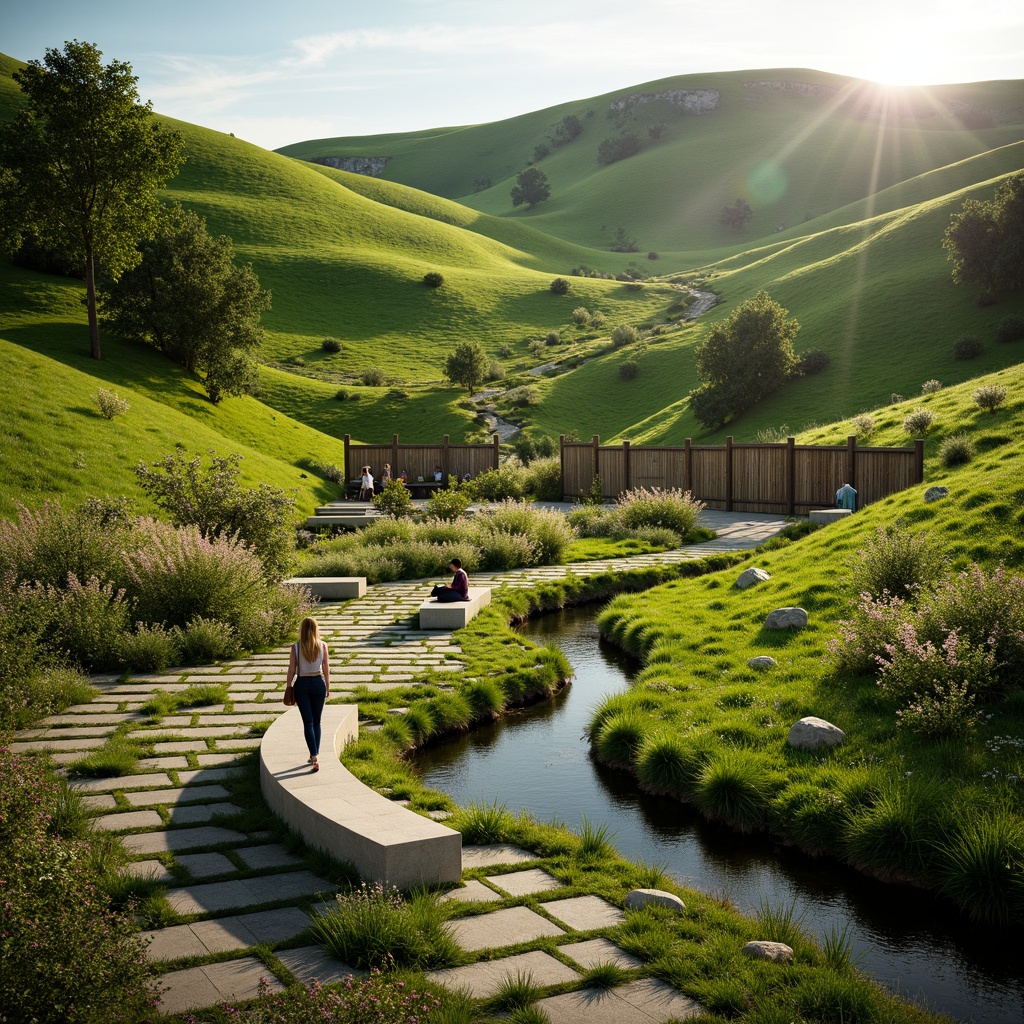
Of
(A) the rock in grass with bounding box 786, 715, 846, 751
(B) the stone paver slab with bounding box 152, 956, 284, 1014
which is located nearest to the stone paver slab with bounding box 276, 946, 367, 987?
(B) the stone paver slab with bounding box 152, 956, 284, 1014

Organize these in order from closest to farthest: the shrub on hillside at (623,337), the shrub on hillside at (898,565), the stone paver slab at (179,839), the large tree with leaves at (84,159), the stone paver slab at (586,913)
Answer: the stone paver slab at (586,913), the stone paver slab at (179,839), the shrub on hillside at (898,565), the large tree with leaves at (84,159), the shrub on hillside at (623,337)

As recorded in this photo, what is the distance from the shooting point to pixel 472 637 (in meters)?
11.5

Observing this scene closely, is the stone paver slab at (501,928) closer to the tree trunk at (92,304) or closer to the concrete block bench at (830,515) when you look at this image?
the concrete block bench at (830,515)

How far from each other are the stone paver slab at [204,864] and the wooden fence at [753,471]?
1940 cm

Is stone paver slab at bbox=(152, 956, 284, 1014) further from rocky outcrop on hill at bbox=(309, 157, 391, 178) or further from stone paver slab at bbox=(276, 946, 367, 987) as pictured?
rocky outcrop on hill at bbox=(309, 157, 391, 178)

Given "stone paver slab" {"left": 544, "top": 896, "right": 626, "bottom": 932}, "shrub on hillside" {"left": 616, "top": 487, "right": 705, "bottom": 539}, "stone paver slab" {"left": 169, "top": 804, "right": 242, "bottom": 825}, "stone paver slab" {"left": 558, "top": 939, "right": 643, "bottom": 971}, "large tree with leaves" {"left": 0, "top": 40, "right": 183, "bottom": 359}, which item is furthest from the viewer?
"large tree with leaves" {"left": 0, "top": 40, "right": 183, "bottom": 359}

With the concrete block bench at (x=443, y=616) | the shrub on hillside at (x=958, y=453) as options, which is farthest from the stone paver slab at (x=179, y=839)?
the shrub on hillside at (x=958, y=453)

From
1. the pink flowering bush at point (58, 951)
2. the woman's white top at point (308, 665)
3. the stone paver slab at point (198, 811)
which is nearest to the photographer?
the pink flowering bush at point (58, 951)

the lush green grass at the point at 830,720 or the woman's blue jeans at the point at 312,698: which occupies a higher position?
the woman's blue jeans at the point at 312,698

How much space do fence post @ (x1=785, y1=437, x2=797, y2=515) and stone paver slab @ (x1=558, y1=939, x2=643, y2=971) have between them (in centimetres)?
2190

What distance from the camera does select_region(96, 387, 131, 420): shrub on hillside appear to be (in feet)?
81.8

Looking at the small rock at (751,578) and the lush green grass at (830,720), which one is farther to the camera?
the small rock at (751,578)

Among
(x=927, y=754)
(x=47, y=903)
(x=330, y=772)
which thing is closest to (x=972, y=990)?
(x=927, y=754)

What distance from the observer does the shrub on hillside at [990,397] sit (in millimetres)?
19391
